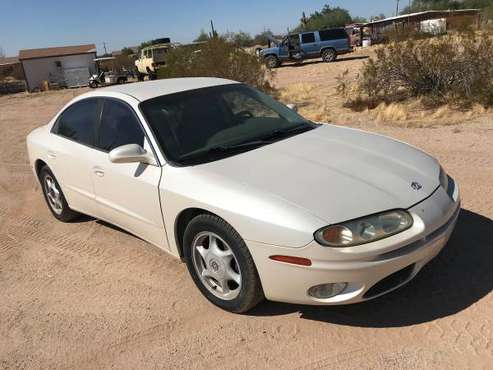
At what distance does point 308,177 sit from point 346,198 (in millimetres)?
329

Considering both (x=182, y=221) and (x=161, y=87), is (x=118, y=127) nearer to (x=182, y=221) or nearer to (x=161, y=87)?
(x=161, y=87)

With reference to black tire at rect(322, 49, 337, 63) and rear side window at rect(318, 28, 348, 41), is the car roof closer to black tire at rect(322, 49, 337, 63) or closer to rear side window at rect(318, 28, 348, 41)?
black tire at rect(322, 49, 337, 63)

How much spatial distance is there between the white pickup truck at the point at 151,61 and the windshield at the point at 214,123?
2450cm

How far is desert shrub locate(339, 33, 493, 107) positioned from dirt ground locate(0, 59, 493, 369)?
529cm

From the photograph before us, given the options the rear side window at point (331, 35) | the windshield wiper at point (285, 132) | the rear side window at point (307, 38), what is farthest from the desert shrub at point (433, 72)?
the rear side window at point (331, 35)

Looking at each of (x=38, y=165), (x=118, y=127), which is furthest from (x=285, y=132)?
(x=38, y=165)

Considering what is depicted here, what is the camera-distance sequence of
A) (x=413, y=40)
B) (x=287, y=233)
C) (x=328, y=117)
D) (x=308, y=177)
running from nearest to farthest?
(x=287, y=233) → (x=308, y=177) → (x=328, y=117) → (x=413, y=40)

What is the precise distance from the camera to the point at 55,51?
1764 inches

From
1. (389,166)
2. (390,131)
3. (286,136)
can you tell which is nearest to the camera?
(389,166)

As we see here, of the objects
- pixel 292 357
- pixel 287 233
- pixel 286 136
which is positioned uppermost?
pixel 286 136

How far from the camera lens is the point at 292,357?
282 cm

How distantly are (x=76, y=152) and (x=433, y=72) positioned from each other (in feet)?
26.4

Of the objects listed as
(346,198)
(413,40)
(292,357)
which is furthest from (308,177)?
(413,40)

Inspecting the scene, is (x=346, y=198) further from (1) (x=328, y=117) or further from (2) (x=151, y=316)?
(1) (x=328, y=117)
